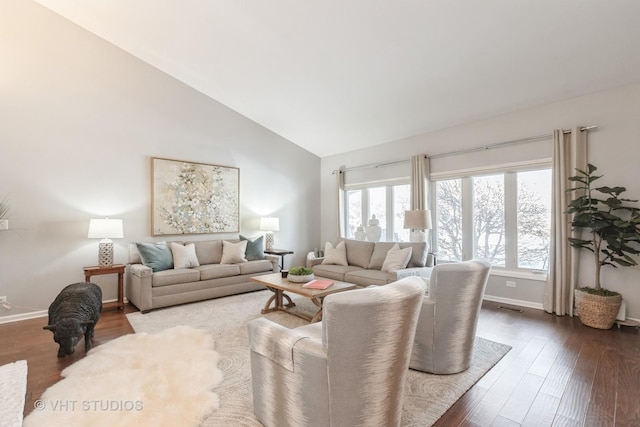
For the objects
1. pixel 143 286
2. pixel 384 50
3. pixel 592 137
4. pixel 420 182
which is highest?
pixel 384 50

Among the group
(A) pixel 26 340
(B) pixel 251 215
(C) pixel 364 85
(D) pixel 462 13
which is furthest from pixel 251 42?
(A) pixel 26 340

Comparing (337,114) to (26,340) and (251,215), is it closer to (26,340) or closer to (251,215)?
(251,215)

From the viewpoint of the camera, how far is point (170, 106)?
5121 mm

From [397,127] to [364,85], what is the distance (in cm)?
130

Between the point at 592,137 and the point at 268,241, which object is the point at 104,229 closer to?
the point at 268,241

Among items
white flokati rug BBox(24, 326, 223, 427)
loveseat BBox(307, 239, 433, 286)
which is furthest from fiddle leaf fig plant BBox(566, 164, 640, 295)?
white flokati rug BBox(24, 326, 223, 427)

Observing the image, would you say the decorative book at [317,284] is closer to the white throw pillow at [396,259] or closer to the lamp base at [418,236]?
the white throw pillow at [396,259]

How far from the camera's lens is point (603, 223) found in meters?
3.41

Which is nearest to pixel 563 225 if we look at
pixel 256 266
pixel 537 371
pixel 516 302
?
pixel 516 302

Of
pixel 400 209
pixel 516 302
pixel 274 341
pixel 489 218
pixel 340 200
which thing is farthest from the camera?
pixel 340 200

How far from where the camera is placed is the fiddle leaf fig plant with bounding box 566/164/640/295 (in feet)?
11.0

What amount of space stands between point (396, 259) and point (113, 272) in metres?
3.95

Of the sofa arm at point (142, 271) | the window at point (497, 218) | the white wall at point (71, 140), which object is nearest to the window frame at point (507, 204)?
the window at point (497, 218)

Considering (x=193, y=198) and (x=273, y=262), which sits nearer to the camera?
(x=193, y=198)
